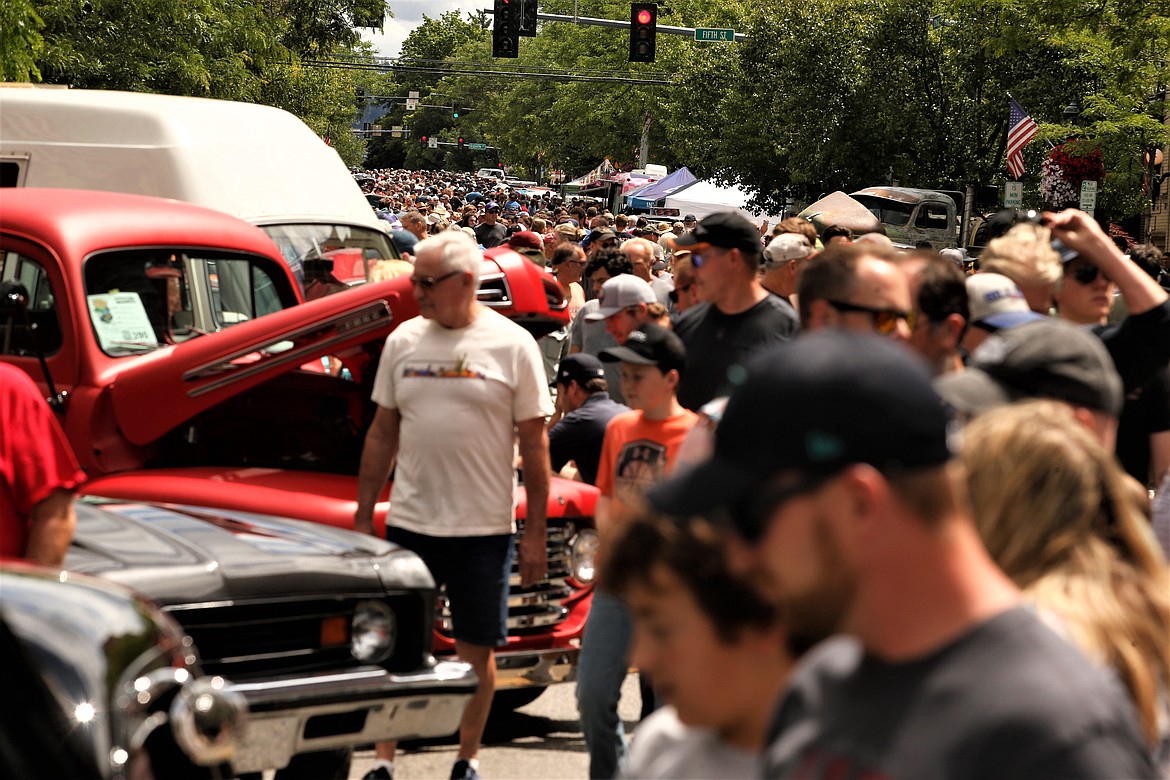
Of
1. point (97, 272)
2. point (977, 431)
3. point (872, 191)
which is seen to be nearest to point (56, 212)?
point (97, 272)

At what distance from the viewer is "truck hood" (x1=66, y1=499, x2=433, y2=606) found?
15.3 feet

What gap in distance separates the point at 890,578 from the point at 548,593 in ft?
16.4

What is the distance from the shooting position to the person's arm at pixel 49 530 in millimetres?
4566

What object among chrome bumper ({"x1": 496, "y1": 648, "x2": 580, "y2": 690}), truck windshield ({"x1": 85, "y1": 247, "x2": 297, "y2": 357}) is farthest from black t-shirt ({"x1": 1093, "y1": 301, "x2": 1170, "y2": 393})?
truck windshield ({"x1": 85, "y1": 247, "x2": 297, "y2": 357})

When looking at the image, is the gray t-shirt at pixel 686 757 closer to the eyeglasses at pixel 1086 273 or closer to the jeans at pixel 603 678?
the jeans at pixel 603 678

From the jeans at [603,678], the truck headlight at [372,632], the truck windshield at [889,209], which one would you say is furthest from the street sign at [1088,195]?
the truck headlight at [372,632]

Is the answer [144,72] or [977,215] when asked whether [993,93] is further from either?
[144,72]

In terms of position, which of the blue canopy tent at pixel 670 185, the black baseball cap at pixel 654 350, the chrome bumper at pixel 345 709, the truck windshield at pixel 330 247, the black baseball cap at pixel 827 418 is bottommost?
the blue canopy tent at pixel 670 185

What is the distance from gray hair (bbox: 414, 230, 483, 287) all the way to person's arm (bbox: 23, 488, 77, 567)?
1.74 meters

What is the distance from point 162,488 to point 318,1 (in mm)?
36064

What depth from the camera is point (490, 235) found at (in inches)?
793

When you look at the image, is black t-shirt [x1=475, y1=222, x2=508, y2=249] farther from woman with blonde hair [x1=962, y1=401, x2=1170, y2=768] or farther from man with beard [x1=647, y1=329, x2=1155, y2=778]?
man with beard [x1=647, y1=329, x2=1155, y2=778]

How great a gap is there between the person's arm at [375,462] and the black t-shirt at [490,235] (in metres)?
13.4

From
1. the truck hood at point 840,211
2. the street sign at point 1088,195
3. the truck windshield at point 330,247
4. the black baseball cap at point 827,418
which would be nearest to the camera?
the black baseball cap at point 827,418
